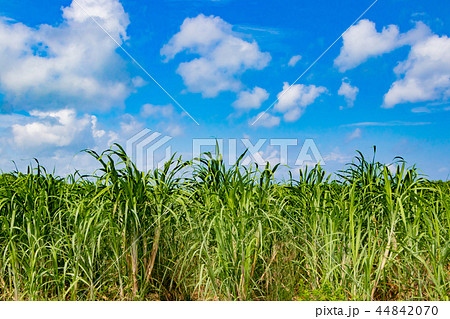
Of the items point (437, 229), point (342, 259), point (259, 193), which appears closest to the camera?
point (437, 229)

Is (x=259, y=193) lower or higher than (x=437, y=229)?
higher

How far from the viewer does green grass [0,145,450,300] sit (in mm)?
3061

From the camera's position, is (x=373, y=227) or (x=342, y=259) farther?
(x=373, y=227)

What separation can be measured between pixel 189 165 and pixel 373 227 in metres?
1.89

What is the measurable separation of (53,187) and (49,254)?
0.77 metres

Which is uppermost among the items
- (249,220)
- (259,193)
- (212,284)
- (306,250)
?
(259,193)

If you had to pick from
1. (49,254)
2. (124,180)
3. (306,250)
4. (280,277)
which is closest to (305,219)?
(306,250)

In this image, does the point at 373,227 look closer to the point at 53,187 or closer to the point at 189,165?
the point at 189,165

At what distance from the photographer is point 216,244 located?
3438 millimetres

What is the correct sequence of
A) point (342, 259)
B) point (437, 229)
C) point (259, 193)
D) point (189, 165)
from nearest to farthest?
point (437, 229) → point (342, 259) → point (259, 193) → point (189, 165)

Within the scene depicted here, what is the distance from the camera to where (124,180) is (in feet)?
10.9

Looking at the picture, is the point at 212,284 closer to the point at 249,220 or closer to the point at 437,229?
the point at 249,220

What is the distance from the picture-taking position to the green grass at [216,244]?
120 inches

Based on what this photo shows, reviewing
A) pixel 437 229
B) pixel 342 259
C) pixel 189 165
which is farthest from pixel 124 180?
pixel 437 229
